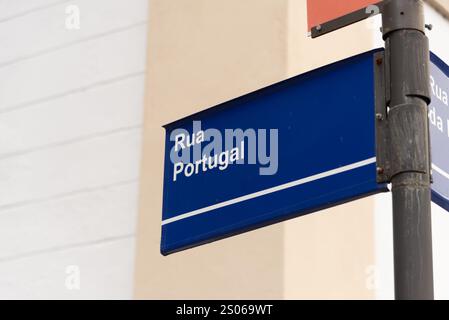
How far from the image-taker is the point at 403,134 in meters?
3.64

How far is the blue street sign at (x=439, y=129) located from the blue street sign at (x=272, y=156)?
242mm

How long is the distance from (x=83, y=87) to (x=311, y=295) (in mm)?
2868

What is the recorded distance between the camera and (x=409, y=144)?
3617mm

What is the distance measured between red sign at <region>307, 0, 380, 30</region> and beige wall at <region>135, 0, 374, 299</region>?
301cm

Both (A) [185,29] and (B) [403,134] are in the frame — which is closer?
(B) [403,134]

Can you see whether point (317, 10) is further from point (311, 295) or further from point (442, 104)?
point (311, 295)

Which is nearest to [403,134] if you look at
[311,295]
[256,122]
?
[256,122]

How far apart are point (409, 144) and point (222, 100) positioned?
4201 mm

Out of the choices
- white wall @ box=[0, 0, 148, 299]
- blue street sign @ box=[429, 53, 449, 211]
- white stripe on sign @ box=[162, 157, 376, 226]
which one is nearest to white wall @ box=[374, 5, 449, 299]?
white wall @ box=[0, 0, 148, 299]

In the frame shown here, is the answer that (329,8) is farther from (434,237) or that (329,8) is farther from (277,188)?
(434,237)

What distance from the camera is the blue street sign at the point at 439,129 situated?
389 cm

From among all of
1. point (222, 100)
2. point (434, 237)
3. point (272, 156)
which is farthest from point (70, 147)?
point (272, 156)

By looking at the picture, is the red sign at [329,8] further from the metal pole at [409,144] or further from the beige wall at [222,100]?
the beige wall at [222,100]

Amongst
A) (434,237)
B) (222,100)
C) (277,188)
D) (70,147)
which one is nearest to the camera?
(277,188)
